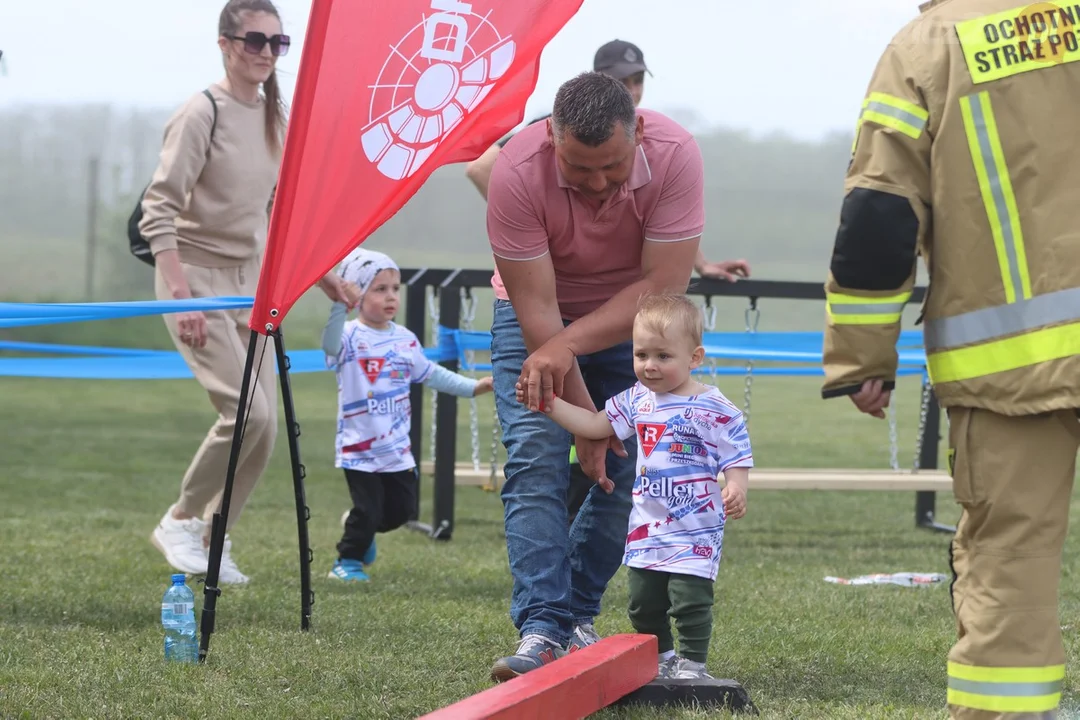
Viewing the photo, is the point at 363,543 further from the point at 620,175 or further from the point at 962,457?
the point at 962,457

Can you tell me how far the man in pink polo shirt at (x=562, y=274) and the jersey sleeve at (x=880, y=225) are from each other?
81 centimetres

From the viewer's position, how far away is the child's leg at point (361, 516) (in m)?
6.61

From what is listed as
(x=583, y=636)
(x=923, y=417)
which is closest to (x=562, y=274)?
(x=583, y=636)

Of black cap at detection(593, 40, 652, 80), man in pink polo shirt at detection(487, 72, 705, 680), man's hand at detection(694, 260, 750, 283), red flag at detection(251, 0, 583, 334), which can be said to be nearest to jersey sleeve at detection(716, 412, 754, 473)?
man in pink polo shirt at detection(487, 72, 705, 680)

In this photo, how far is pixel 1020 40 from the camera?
3213 millimetres

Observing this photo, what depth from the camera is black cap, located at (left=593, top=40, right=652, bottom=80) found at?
6.79 meters

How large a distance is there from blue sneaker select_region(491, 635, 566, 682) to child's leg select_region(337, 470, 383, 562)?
265 centimetres

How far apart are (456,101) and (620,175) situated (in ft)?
2.19

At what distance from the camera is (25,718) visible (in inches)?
146

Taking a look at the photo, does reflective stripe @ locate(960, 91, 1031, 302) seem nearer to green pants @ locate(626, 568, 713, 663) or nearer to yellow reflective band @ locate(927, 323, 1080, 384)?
yellow reflective band @ locate(927, 323, 1080, 384)

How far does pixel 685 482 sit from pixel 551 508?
0.41m

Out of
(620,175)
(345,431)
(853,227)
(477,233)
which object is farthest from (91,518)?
(477,233)

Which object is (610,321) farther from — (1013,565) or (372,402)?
(372,402)

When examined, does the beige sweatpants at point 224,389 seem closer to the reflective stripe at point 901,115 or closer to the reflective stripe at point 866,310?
the reflective stripe at point 866,310
